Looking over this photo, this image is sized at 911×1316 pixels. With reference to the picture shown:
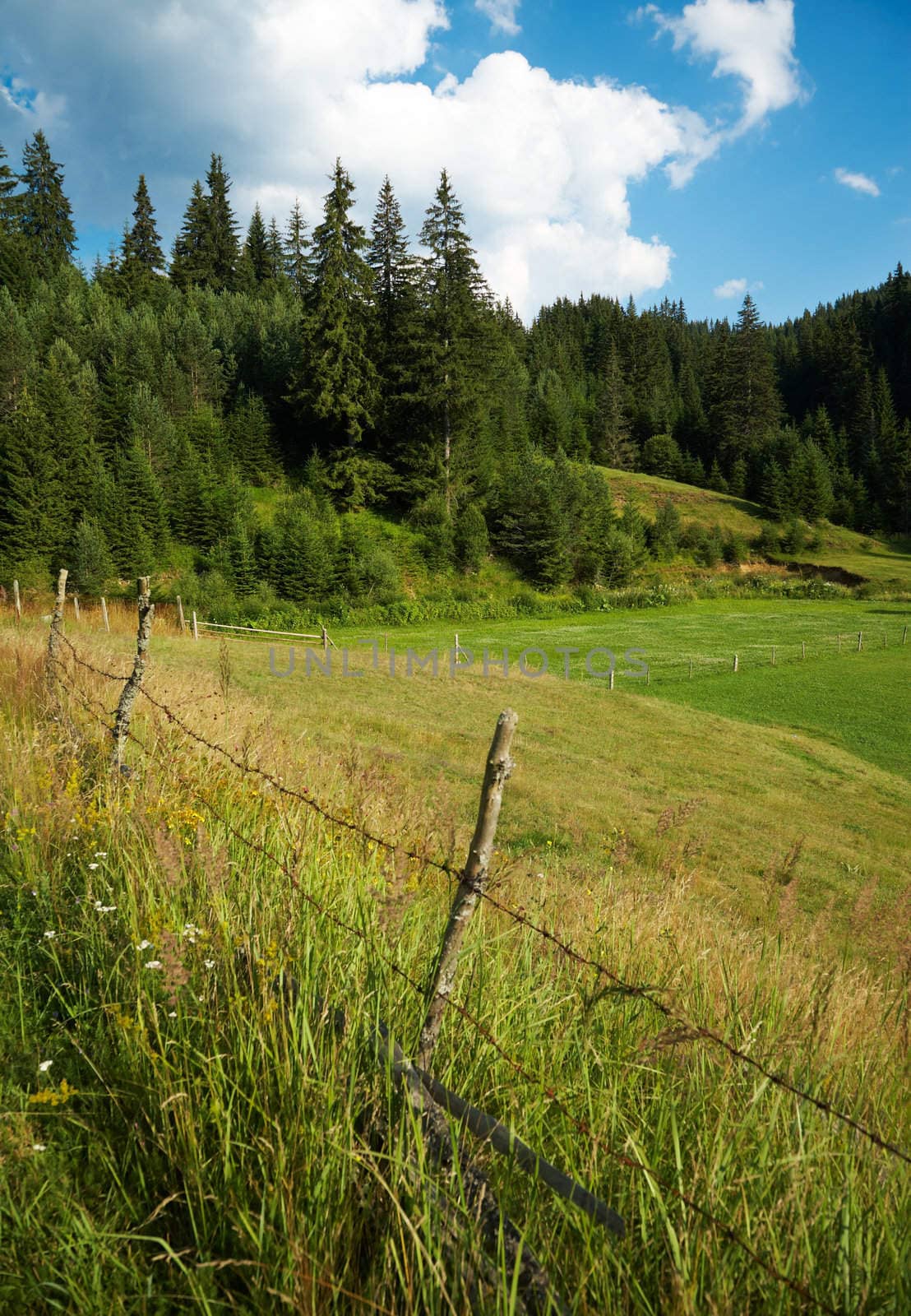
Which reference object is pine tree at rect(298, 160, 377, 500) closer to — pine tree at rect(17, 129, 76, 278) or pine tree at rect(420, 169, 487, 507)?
pine tree at rect(420, 169, 487, 507)

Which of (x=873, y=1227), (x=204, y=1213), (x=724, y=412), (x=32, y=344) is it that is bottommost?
(x=873, y=1227)

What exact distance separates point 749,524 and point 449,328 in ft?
114

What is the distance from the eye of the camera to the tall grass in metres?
1.55

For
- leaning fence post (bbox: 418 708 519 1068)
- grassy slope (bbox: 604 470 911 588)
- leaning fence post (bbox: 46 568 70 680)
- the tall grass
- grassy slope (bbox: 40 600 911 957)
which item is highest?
grassy slope (bbox: 604 470 911 588)

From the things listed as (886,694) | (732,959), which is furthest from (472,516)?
(732,959)

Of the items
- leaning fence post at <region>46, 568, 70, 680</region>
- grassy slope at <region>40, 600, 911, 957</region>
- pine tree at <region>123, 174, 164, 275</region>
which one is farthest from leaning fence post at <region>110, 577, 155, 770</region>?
pine tree at <region>123, 174, 164, 275</region>

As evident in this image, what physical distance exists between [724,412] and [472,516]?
190ft

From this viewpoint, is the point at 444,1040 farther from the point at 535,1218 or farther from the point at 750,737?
the point at 750,737

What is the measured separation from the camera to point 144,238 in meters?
76.4

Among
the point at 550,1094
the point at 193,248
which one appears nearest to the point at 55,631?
the point at 550,1094

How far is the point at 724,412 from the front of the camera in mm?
88938

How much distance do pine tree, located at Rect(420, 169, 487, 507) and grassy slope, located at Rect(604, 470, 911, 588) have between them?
21505 mm

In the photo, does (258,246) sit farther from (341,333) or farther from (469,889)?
(469,889)

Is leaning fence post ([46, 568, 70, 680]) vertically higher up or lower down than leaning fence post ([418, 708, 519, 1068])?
higher up
